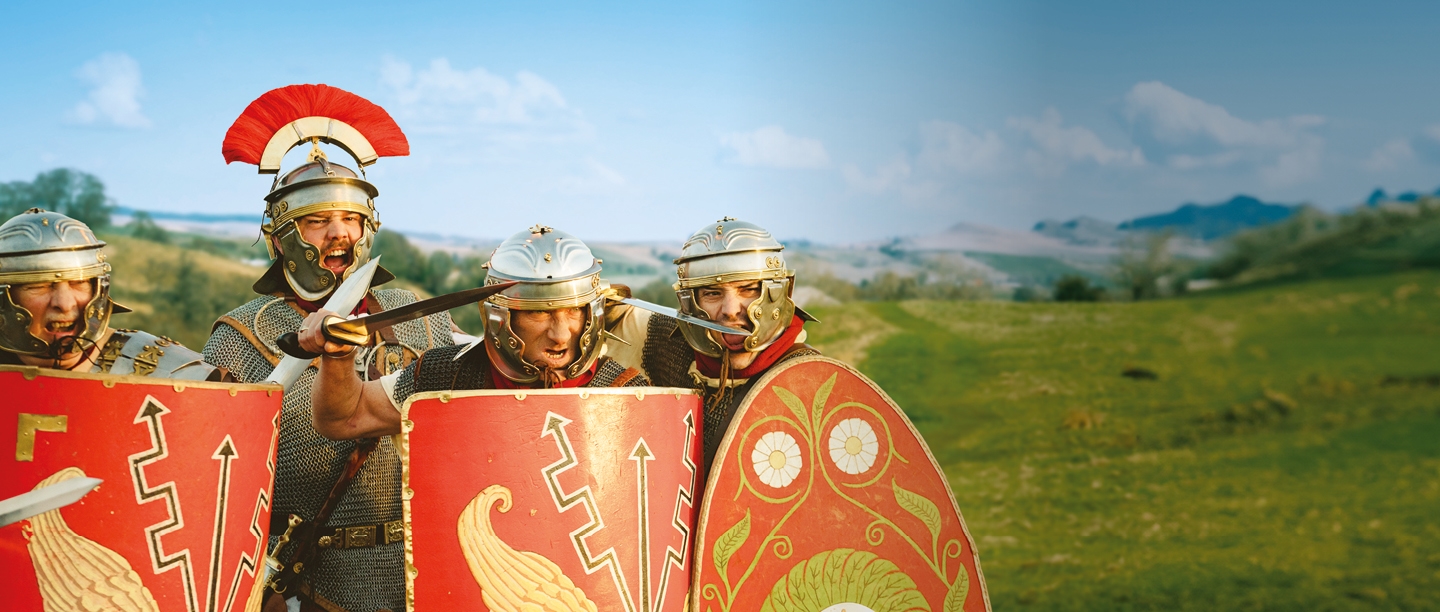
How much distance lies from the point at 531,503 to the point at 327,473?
1.40 meters

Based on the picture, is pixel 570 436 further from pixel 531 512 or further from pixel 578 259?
pixel 578 259

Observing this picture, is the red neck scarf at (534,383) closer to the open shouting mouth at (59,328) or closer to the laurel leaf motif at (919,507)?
the laurel leaf motif at (919,507)

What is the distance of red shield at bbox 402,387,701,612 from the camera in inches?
96.1

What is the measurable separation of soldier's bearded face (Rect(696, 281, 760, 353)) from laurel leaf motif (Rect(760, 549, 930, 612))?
0.71 metres

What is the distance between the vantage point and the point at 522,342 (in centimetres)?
291

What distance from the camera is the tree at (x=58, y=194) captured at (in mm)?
8844

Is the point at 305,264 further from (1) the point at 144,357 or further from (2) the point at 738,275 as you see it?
(2) the point at 738,275

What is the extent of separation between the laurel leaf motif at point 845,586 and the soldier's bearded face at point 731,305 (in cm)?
71

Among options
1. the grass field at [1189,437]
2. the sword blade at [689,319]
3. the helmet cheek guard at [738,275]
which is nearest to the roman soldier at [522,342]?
the sword blade at [689,319]

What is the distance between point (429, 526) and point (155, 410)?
2.14 feet

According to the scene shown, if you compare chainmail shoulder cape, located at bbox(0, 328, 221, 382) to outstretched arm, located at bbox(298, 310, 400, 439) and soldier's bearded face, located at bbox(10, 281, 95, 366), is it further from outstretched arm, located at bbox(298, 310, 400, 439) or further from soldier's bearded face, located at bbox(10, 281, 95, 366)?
outstretched arm, located at bbox(298, 310, 400, 439)

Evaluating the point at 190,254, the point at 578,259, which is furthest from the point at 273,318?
the point at 190,254

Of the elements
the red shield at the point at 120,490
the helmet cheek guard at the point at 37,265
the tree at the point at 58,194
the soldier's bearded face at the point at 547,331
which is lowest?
the red shield at the point at 120,490

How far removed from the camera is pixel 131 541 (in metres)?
2.32
